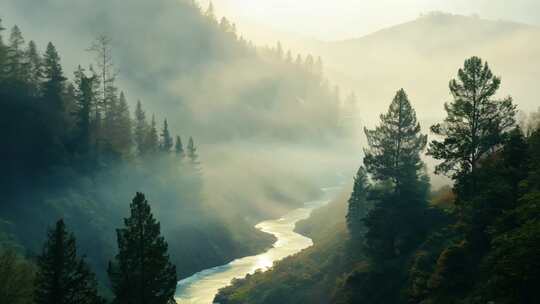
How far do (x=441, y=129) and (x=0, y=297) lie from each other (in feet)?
151

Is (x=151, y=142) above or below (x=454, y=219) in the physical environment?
above

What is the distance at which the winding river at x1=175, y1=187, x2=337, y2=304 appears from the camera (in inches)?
3781

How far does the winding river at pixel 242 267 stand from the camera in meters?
96.0

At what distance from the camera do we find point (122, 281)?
4556 cm

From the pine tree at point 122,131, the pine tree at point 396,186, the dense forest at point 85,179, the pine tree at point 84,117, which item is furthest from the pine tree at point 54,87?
the pine tree at point 396,186

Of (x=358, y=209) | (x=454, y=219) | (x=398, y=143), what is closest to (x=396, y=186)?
(x=398, y=143)

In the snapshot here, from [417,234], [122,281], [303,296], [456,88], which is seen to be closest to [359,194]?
[303,296]

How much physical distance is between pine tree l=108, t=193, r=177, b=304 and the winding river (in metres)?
46.1

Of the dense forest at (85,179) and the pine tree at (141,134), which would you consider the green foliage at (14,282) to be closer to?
the dense forest at (85,179)

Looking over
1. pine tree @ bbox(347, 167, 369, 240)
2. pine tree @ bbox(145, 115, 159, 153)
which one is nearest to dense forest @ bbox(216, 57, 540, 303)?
pine tree @ bbox(347, 167, 369, 240)

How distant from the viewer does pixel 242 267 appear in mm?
118625

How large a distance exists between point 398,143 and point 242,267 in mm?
64915

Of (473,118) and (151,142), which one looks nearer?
(473,118)

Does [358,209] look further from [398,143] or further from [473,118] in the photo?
[473,118]
